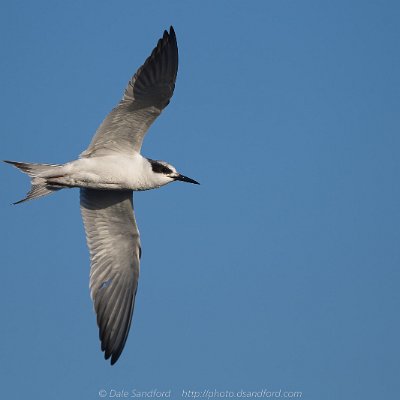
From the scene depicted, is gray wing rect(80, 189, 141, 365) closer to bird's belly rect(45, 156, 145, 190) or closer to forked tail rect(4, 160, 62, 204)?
bird's belly rect(45, 156, 145, 190)

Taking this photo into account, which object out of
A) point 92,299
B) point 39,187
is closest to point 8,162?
point 39,187

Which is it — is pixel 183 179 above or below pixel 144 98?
below

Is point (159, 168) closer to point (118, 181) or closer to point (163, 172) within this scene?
point (163, 172)

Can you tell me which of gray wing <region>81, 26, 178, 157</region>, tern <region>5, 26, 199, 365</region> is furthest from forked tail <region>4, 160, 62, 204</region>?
gray wing <region>81, 26, 178, 157</region>

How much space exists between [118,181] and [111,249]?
76.7 inches

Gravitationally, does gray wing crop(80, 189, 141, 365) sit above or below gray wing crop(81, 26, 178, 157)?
below

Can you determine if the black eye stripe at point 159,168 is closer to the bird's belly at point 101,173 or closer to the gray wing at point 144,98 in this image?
the bird's belly at point 101,173

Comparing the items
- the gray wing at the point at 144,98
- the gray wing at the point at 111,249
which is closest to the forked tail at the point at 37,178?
the gray wing at the point at 144,98

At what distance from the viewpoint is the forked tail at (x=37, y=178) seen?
14.4 meters

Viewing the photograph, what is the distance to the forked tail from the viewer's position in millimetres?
14422

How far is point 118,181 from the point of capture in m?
14.5

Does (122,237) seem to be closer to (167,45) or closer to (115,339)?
(115,339)

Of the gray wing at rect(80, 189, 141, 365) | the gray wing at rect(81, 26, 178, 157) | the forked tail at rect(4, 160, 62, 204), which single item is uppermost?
the gray wing at rect(81, 26, 178, 157)

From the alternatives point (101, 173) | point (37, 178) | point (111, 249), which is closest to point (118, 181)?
point (101, 173)
